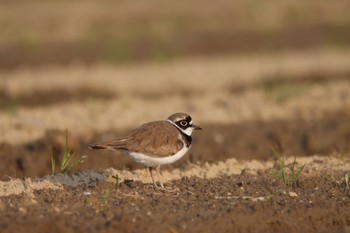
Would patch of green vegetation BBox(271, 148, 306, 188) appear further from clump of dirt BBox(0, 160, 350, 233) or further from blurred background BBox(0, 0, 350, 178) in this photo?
blurred background BBox(0, 0, 350, 178)

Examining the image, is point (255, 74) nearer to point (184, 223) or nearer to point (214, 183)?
point (214, 183)

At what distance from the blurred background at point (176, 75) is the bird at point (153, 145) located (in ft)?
7.45

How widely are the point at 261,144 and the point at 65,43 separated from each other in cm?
1241

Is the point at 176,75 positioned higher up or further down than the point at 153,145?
further down

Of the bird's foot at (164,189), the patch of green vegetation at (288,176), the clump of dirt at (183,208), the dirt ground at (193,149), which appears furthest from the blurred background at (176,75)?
the clump of dirt at (183,208)

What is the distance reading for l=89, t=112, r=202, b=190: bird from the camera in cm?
801

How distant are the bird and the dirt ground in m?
0.33

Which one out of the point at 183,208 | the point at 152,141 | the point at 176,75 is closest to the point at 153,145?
the point at 152,141

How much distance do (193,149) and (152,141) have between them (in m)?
3.76

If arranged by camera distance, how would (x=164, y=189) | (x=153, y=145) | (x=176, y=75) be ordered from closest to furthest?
(x=153, y=145)
(x=164, y=189)
(x=176, y=75)

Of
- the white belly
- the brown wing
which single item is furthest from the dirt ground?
the brown wing

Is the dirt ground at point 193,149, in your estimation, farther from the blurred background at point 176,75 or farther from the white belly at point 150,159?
the white belly at point 150,159

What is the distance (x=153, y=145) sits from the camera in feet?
26.7

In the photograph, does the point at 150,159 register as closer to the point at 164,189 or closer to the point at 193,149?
the point at 164,189
